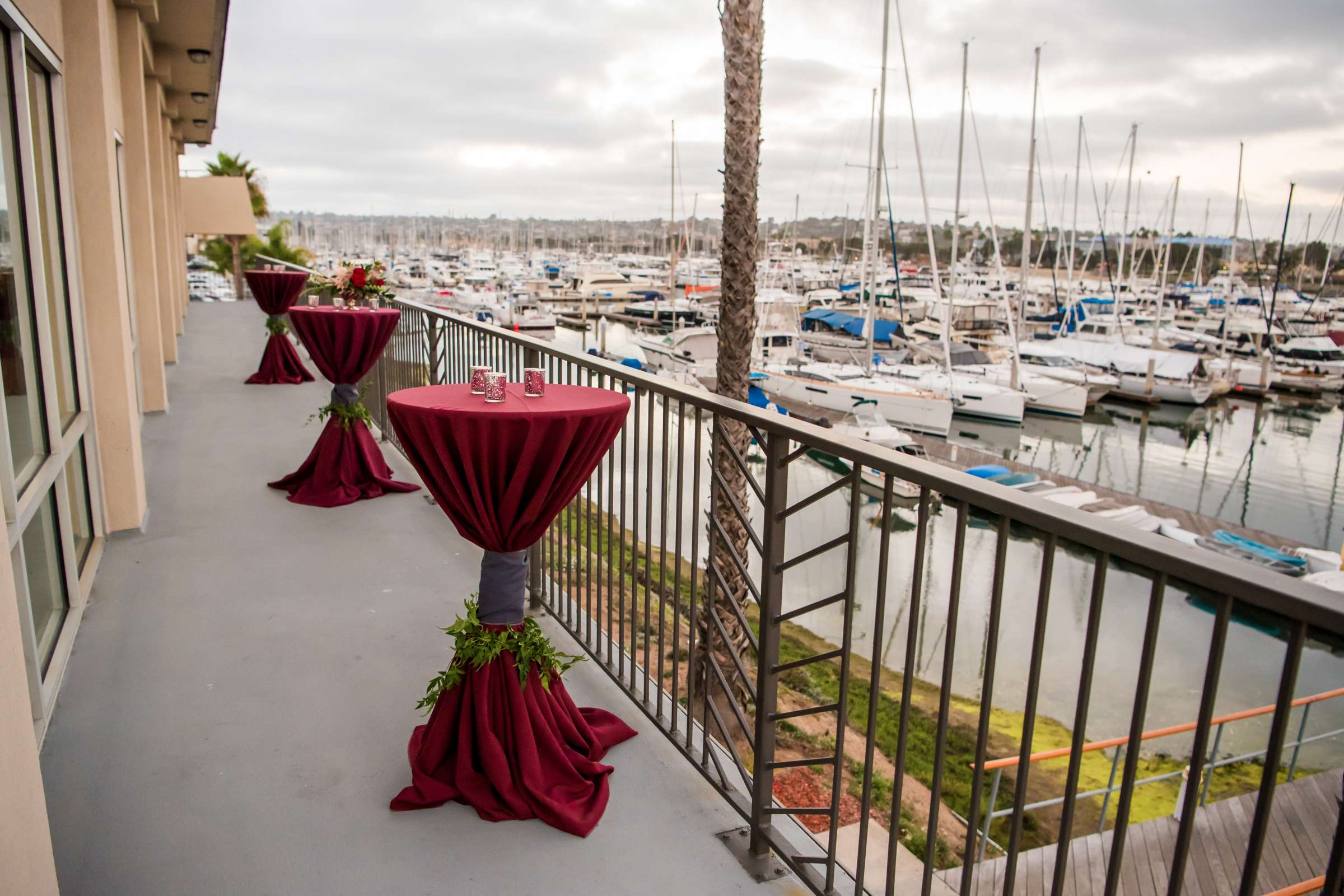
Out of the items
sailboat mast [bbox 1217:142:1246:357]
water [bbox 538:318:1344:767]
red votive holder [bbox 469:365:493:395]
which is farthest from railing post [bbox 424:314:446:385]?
sailboat mast [bbox 1217:142:1246:357]

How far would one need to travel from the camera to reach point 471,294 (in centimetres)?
4925

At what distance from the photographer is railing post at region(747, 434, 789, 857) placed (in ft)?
6.84

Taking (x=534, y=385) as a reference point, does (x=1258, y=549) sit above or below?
below

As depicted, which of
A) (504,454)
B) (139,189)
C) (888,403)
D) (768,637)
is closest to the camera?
(768,637)

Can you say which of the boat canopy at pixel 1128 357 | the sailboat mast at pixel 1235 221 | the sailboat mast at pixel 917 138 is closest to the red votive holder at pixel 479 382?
the sailboat mast at pixel 917 138

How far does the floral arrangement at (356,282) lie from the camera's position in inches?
245

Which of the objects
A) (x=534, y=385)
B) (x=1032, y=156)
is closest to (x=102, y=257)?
(x=534, y=385)

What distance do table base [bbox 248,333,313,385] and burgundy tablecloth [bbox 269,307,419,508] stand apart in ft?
16.1

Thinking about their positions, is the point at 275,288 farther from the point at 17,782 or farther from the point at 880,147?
the point at 880,147

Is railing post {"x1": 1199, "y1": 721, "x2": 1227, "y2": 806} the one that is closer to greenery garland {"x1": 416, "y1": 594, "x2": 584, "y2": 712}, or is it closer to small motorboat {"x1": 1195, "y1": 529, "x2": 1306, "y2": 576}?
greenery garland {"x1": 416, "y1": 594, "x2": 584, "y2": 712}

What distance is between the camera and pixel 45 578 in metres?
3.42

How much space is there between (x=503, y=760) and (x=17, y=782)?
123cm

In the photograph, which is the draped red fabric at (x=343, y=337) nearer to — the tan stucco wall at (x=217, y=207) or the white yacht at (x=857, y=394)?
the tan stucco wall at (x=217, y=207)

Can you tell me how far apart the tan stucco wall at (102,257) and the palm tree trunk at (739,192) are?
4.25 meters
